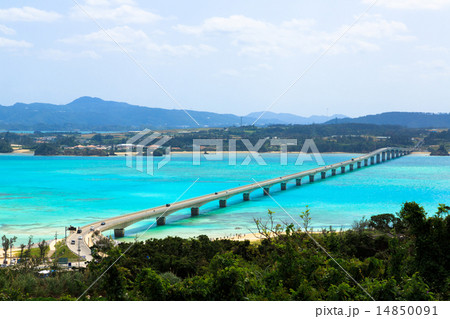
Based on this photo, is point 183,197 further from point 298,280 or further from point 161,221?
point 298,280

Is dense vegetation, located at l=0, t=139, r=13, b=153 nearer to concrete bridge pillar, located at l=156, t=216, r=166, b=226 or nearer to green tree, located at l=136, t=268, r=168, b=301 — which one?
concrete bridge pillar, located at l=156, t=216, r=166, b=226

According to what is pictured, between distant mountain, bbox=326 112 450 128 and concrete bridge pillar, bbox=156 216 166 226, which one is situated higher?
distant mountain, bbox=326 112 450 128

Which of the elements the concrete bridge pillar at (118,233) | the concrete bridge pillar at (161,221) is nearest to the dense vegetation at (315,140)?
the concrete bridge pillar at (161,221)

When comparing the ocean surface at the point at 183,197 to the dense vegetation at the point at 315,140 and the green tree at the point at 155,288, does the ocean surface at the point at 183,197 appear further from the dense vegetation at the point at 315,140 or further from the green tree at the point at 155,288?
the dense vegetation at the point at 315,140

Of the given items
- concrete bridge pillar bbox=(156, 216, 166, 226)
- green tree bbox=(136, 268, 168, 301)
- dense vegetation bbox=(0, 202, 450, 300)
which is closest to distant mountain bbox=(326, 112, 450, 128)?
concrete bridge pillar bbox=(156, 216, 166, 226)

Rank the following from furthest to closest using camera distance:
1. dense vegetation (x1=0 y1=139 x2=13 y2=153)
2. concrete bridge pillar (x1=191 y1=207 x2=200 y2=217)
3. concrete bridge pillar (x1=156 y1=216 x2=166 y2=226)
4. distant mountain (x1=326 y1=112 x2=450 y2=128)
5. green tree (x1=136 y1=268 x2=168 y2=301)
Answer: distant mountain (x1=326 y1=112 x2=450 y2=128) < dense vegetation (x1=0 y1=139 x2=13 y2=153) < concrete bridge pillar (x1=191 y1=207 x2=200 y2=217) < concrete bridge pillar (x1=156 y1=216 x2=166 y2=226) < green tree (x1=136 y1=268 x2=168 y2=301)

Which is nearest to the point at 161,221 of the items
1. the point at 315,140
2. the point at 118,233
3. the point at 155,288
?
the point at 118,233

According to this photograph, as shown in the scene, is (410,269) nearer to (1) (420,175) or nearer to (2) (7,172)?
(1) (420,175)

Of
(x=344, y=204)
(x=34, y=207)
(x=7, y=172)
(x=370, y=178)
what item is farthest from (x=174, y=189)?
(x=7, y=172)
